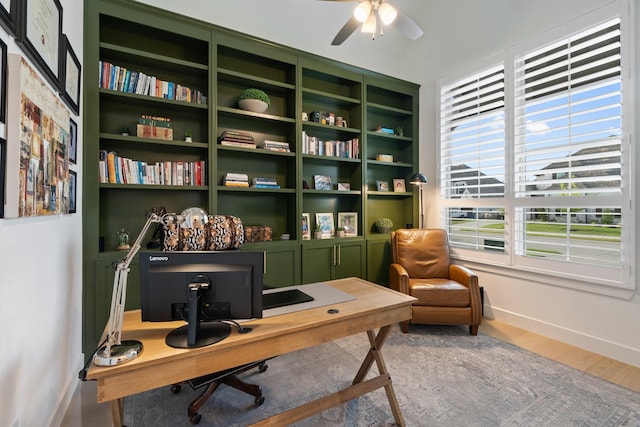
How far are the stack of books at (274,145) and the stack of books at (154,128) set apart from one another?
913 mm

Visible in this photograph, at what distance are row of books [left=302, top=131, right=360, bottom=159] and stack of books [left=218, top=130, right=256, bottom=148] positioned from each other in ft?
2.05

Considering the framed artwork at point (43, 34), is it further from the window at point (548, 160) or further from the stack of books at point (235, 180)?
the window at point (548, 160)

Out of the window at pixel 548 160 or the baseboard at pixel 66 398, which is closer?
the baseboard at pixel 66 398

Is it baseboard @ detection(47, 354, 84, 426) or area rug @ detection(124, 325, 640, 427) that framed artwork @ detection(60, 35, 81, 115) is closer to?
baseboard @ detection(47, 354, 84, 426)

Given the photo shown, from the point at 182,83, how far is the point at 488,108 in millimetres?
3314

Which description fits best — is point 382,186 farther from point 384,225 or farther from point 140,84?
point 140,84

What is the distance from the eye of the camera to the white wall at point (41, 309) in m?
1.15

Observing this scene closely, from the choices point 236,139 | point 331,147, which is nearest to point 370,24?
point 331,147

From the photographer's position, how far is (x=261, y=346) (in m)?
1.18

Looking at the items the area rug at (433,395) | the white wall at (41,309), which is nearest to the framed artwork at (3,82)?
the white wall at (41,309)

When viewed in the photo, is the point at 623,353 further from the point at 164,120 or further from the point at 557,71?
the point at 164,120

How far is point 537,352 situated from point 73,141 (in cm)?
395

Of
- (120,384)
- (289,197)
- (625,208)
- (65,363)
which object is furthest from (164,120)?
(625,208)

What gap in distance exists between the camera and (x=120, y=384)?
0.94 metres
